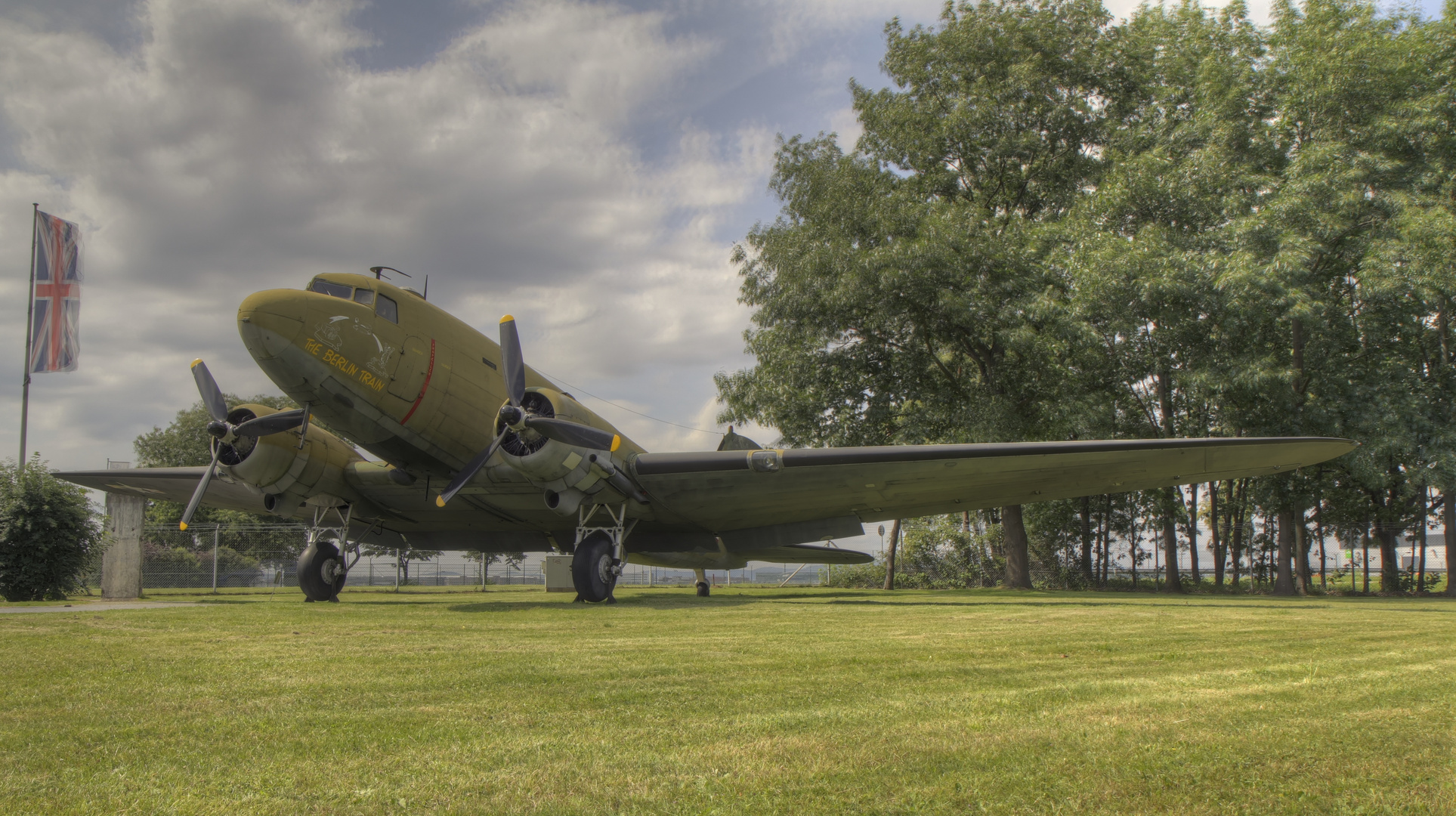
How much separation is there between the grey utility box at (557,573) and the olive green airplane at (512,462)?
26.0ft

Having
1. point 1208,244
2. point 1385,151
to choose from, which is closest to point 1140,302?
point 1208,244

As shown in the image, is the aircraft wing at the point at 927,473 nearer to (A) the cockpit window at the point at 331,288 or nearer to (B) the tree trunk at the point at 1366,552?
(A) the cockpit window at the point at 331,288

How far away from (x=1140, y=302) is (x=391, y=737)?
24365 mm

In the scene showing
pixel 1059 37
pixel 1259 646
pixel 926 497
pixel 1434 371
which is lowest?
pixel 1259 646

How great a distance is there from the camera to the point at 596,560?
51.0 feet

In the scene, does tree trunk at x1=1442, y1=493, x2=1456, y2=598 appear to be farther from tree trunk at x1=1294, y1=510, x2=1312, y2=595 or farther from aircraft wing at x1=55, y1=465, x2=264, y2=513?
aircraft wing at x1=55, y1=465, x2=264, y2=513

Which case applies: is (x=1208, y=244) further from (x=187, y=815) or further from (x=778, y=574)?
(x=778, y=574)

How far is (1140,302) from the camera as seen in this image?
2358 centimetres

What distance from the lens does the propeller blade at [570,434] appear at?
14.1 m

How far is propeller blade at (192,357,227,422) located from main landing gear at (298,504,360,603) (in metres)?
3.17

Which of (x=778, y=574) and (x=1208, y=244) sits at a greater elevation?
(x=1208, y=244)

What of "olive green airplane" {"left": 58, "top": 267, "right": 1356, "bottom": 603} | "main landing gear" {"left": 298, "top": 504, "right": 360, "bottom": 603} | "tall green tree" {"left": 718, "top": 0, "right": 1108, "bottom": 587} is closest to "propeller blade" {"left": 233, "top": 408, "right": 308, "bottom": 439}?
"olive green airplane" {"left": 58, "top": 267, "right": 1356, "bottom": 603}

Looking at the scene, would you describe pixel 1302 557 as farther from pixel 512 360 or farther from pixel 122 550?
pixel 122 550

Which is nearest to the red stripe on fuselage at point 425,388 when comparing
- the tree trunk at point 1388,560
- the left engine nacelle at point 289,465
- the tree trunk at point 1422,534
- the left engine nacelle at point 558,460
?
the left engine nacelle at point 558,460
